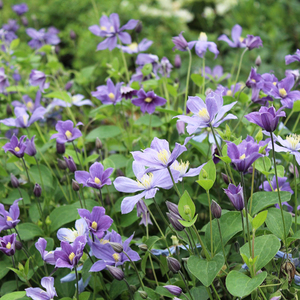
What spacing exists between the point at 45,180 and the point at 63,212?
0.18 meters

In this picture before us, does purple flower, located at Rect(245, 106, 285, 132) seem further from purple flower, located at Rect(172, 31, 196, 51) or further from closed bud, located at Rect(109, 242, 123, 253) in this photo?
purple flower, located at Rect(172, 31, 196, 51)

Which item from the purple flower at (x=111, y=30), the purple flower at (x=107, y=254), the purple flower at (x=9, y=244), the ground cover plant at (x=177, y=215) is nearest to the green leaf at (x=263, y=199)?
the ground cover plant at (x=177, y=215)

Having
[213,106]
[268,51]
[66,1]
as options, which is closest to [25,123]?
[213,106]

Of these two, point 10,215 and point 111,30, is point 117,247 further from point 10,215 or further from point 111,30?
point 111,30

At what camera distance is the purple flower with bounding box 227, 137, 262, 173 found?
2.03 ft

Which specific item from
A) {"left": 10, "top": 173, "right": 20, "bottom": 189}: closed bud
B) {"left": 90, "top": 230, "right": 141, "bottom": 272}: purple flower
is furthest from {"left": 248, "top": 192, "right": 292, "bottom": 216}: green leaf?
{"left": 10, "top": 173, "right": 20, "bottom": 189}: closed bud

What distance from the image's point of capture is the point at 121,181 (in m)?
0.75

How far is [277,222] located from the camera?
786mm

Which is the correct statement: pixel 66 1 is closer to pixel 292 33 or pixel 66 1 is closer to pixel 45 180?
pixel 292 33

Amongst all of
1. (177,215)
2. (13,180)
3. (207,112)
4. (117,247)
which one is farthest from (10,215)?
(207,112)

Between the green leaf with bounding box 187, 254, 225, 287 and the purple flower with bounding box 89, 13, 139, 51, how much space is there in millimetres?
896

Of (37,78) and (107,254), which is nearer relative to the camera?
(107,254)

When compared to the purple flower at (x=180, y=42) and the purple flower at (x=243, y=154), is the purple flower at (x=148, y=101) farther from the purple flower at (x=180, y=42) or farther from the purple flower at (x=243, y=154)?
the purple flower at (x=243, y=154)

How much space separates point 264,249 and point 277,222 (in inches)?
4.8
